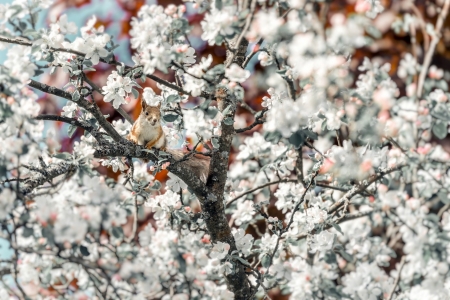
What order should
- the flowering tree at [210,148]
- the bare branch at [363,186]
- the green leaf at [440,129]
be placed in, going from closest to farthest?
the flowering tree at [210,148]
the green leaf at [440,129]
the bare branch at [363,186]

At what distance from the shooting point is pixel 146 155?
5.24 ft

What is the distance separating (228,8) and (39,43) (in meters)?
0.40

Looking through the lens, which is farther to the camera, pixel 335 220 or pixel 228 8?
pixel 335 220

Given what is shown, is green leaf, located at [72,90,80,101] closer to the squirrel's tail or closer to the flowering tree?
the flowering tree

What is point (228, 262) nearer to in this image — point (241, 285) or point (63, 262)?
point (241, 285)

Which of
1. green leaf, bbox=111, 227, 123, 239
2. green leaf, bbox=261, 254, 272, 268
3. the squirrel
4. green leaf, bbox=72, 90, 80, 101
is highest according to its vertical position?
the squirrel

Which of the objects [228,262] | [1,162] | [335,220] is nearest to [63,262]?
[1,162]

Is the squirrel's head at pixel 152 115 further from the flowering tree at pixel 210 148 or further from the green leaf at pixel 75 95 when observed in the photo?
the green leaf at pixel 75 95

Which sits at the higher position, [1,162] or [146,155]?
[146,155]

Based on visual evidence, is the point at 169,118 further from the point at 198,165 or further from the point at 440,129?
the point at 440,129

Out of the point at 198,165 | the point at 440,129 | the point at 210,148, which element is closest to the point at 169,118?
the point at 210,148

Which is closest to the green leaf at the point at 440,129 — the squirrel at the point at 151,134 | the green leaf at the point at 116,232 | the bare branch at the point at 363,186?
the bare branch at the point at 363,186

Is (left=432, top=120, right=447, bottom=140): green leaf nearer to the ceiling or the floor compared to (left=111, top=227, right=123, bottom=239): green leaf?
nearer to the ceiling

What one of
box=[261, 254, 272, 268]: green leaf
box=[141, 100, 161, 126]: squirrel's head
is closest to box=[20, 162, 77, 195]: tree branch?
box=[141, 100, 161, 126]: squirrel's head
